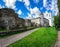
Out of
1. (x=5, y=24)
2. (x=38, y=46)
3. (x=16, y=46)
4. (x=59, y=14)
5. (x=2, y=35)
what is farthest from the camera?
(x=59, y=14)

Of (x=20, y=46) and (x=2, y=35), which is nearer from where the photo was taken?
(x=20, y=46)

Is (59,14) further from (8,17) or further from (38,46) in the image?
(38,46)

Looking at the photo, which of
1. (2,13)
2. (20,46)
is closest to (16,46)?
(20,46)

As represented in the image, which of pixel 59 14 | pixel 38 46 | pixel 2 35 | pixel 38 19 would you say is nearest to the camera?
pixel 38 46

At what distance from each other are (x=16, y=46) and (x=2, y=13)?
28575mm

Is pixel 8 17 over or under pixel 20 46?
over

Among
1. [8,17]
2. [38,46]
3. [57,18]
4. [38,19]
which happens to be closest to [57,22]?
[57,18]

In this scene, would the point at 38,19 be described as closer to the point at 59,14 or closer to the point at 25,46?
the point at 59,14

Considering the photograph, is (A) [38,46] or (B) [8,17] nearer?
(A) [38,46]

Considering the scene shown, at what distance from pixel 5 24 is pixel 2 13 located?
136 inches

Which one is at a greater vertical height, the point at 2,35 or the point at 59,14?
the point at 59,14

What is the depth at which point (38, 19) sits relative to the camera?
141m

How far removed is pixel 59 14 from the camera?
64938 millimetres

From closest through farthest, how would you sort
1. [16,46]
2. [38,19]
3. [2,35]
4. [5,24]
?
[16,46] < [2,35] < [5,24] < [38,19]
